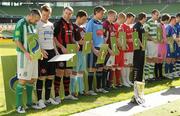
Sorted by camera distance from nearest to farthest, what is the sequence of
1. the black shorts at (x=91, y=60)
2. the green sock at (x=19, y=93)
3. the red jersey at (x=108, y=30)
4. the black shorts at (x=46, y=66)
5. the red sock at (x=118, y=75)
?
the green sock at (x=19, y=93) < the black shorts at (x=46, y=66) < the black shorts at (x=91, y=60) < the red jersey at (x=108, y=30) < the red sock at (x=118, y=75)

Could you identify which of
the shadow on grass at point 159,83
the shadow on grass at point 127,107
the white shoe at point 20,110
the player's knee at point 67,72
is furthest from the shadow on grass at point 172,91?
the white shoe at point 20,110

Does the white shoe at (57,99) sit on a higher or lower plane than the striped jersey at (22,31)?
lower

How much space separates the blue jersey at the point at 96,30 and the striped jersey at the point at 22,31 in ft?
6.32

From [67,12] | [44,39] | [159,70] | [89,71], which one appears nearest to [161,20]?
[159,70]

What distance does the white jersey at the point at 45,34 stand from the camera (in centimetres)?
687

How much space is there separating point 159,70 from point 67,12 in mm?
4451

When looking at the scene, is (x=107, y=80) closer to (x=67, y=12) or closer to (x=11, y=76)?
(x=67, y=12)

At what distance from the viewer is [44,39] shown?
693 centimetres

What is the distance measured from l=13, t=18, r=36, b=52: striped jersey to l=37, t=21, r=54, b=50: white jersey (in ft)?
1.18

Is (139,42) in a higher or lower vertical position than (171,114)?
higher

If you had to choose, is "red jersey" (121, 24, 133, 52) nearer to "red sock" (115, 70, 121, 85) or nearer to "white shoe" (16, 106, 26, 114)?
"red sock" (115, 70, 121, 85)

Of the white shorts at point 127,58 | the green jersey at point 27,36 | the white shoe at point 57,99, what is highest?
the green jersey at point 27,36

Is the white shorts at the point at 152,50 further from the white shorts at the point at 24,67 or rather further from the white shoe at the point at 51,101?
the white shorts at the point at 24,67

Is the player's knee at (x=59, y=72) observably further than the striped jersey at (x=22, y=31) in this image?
Yes
